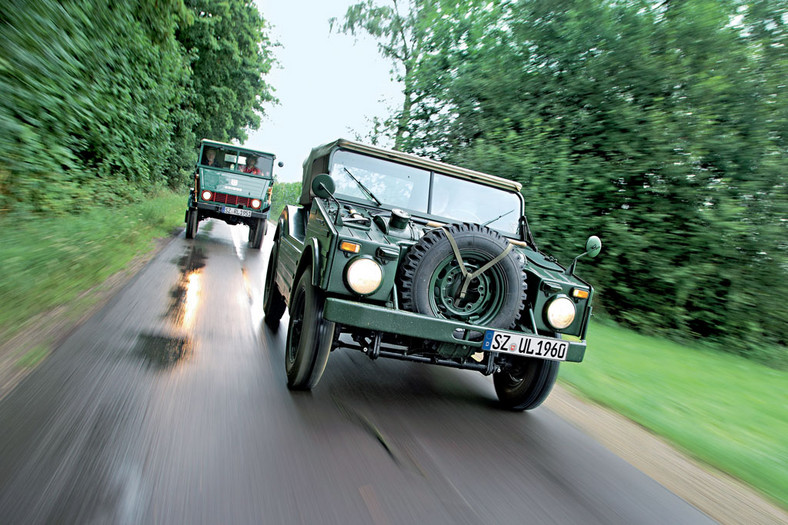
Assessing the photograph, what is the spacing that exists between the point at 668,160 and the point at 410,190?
5629 millimetres

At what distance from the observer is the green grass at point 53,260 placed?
415cm

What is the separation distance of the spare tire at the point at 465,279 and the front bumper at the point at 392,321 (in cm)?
11

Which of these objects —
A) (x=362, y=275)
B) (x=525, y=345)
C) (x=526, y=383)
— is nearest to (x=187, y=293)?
(x=362, y=275)

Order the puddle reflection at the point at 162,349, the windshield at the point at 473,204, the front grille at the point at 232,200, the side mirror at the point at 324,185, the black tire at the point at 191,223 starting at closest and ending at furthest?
1. the side mirror at the point at 324,185
2. the puddle reflection at the point at 162,349
3. the windshield at the point at 473,204
4. the front grille at the point at 232,200
5. the black tire at the point at 191,223

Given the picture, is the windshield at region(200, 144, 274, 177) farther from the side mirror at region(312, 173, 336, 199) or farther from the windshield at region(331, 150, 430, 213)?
the side mirror at region(312, 173, 336, 199)

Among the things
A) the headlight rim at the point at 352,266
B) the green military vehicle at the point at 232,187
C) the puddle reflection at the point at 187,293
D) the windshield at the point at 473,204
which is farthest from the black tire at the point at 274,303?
the green military vehicle at the point at 232,187

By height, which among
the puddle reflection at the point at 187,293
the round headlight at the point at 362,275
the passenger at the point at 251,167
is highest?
the passenger at the point at 251,167

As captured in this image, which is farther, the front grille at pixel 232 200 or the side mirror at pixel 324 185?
the front grille at pixel 232 200

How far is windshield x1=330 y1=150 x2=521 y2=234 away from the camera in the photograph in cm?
435

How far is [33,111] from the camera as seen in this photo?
17.9ft

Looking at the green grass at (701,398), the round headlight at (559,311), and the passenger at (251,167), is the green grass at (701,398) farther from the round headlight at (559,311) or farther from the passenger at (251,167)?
the passenger at (251,167)

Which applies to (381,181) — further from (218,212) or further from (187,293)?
(218,212)

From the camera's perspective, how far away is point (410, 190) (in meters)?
4.41

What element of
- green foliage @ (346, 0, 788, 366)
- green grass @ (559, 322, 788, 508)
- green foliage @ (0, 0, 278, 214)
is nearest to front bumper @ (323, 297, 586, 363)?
green grass @ (559, 322, 788, 508)
